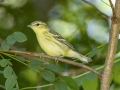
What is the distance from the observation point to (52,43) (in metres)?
3.70

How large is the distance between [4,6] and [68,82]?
7.79 ft

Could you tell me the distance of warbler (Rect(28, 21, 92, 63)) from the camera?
3.56 metres

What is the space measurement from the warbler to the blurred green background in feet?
0.47

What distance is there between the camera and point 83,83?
253cm

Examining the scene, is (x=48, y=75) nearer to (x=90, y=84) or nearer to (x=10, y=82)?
(x=10, y=82)

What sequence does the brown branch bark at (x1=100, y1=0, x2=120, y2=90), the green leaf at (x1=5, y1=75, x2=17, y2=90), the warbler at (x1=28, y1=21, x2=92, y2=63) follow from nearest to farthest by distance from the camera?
the brown branch bark at (x1=100, y1=0, x2=120, y2=90)
the green leaf at (x1=5, y1=75, x2=17, y2=90)
the warbler at (x1=28, y1=21, x2=92, y2=63)

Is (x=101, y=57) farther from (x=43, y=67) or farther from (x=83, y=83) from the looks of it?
(x=43, y=67)

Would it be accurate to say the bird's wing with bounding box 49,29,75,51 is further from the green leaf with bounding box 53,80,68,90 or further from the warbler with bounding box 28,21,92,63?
the green leaf with bounding box 53,80,68,90

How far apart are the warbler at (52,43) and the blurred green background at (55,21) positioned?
145mm

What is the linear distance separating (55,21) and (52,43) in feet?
2.65

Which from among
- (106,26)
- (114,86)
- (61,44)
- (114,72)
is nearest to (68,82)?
(114,72)

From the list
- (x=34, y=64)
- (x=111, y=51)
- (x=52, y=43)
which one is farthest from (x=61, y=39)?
(x=111, y=51)

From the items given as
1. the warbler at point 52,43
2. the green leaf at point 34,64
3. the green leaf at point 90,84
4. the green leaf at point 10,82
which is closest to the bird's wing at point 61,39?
the warbler at point 52,43

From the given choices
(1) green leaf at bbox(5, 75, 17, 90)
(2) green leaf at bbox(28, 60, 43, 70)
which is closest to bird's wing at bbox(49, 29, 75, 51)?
(2) green leaf at bbox(28, 60, 43, 70)
